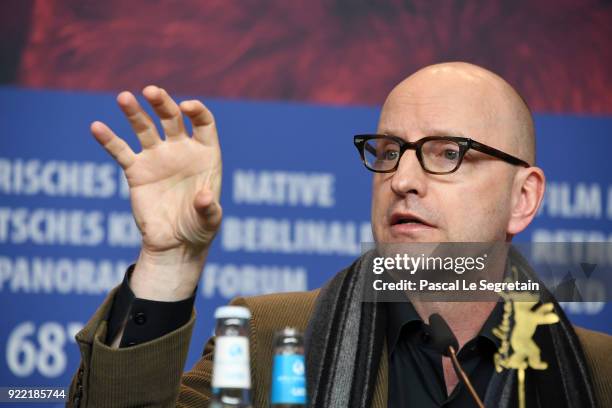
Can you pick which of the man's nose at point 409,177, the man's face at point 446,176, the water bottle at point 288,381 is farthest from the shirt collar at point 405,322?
the water bottle at point 288,381

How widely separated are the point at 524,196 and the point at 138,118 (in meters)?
1.12

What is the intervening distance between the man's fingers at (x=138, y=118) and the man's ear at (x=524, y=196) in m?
1.01

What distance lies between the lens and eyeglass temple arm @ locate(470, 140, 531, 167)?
7.08 ft

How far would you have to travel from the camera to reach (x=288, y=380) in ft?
4.29

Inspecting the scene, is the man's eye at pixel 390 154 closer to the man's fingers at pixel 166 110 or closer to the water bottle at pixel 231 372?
the man's fingers at pixel 166 110

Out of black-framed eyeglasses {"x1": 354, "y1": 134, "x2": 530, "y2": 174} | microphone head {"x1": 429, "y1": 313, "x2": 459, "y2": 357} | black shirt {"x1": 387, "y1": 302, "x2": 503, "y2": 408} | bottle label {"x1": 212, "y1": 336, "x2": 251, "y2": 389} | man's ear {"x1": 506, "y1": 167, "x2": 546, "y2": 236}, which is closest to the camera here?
bottle label {"x1": 212, "y1": 336, "x2": 251, "y2": 389}

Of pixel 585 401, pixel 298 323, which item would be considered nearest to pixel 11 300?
pixel 298 323

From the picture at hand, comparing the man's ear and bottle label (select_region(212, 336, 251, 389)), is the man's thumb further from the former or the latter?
the man's ear

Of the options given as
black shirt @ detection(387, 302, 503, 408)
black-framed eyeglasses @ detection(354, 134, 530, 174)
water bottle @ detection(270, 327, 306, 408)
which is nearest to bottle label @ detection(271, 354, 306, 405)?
water bottle @ detection(270, 327, 306, 408)

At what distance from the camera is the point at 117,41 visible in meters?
3.23

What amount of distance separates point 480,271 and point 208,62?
1374mm

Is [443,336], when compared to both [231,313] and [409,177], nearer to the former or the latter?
[231,313]

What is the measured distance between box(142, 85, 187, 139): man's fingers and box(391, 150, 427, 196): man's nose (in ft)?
2.01

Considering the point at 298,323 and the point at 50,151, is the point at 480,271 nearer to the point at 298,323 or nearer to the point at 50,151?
the point at 298,323
